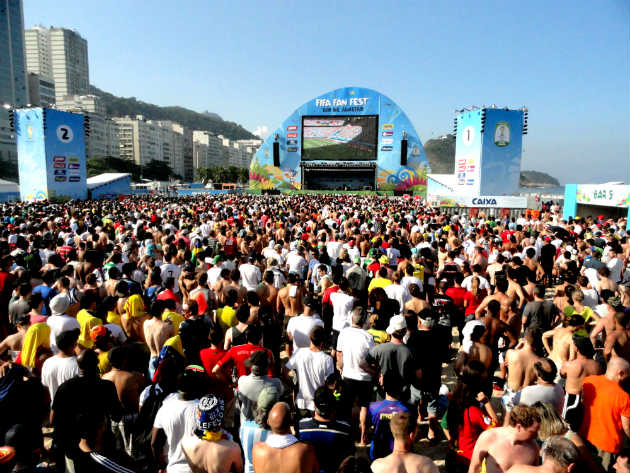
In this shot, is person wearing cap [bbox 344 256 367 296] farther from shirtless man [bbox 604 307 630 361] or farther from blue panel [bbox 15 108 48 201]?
blue panel [bbox 15 108 48 201]

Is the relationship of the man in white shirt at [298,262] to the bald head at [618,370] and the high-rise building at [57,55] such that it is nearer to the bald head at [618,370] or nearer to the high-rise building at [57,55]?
the bald head at [618,370]

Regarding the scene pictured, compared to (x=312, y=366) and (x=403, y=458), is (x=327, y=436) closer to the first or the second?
(x=403, y=458)

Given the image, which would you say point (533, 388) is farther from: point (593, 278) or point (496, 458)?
point (593, 278)

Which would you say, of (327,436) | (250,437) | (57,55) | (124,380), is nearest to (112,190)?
(124,380)

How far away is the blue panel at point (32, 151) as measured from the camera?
31.1 m

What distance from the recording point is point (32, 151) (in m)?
31.4

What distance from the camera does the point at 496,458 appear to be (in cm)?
260

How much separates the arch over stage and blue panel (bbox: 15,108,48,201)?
2088 cm

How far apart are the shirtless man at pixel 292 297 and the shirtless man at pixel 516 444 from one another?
365 cm

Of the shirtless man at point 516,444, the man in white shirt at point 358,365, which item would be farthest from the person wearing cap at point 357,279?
the shirtless man at point 516,444

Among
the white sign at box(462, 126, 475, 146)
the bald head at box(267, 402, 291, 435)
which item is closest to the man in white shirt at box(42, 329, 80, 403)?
the bald head at box(267, 402, 291, 435)

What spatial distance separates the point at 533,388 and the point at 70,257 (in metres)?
8.87

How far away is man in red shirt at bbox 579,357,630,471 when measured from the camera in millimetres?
3199

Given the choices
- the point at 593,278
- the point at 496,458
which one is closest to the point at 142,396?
the point at 496,458
